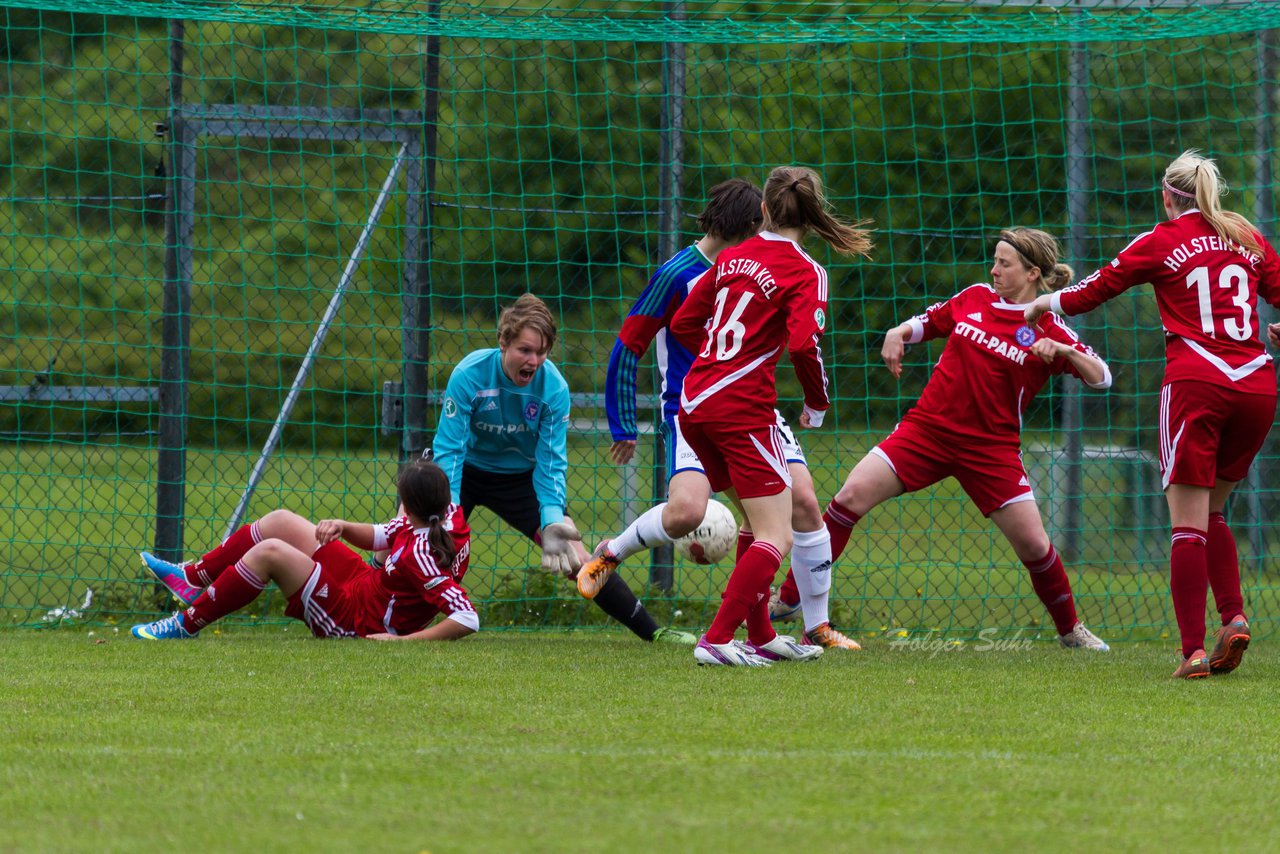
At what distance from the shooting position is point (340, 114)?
805 cm

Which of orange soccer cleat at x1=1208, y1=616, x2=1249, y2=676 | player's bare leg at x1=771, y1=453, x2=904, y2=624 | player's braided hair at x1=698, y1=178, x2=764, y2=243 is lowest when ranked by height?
orange soccer cleat at x1=1208, y1=616, x2=1249, y2=676

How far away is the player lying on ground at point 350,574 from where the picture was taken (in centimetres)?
599

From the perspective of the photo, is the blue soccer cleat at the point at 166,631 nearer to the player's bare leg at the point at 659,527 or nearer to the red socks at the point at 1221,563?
the player's bare leg at the point at 659,527

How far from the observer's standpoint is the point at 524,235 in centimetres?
881

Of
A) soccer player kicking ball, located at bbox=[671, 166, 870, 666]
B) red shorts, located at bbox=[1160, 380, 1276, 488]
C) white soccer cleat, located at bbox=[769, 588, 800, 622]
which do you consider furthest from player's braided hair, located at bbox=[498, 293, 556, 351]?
red shorts, located at bbox=[1160, 380, 1276, 488]

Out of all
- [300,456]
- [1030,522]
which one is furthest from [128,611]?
[1030,522]

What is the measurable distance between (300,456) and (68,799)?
19.5 feet

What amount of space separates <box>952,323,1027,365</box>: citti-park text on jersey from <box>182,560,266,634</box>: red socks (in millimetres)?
3056

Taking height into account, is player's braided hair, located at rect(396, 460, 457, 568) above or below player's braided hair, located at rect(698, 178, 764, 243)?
below

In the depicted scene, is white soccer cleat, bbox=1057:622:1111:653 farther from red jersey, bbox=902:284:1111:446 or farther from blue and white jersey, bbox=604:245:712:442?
blue and white jersey, bbox=604:245:712:442

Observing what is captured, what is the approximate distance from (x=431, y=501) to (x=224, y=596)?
96 cm

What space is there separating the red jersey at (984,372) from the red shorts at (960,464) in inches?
1.9

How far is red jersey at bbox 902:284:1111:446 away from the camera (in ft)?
20.0

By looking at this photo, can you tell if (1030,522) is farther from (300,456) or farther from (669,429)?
(300,456)
